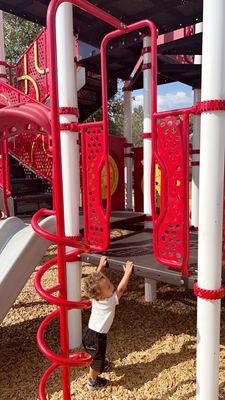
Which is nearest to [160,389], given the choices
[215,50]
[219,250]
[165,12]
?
[219,250]

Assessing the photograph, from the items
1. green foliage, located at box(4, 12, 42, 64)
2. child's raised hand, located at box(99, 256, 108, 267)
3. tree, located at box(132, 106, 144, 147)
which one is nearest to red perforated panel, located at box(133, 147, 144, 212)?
child's raised hand, located at box(99, 256, 108, 267)

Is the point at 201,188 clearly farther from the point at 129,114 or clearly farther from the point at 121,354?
the point at 129,114

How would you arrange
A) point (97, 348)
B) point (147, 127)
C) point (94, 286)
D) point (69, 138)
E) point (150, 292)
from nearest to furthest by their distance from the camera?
point (94, 286) < point (97, 348) < point (69, 138) < point (147, 127) < point (150, 292)

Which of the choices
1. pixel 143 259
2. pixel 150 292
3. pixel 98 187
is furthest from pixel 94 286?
pixel 150 292

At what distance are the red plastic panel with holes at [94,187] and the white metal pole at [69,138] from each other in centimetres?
9

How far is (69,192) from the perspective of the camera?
3.27 m

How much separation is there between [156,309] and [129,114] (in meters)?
3.65

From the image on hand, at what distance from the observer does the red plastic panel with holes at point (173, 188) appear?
2430 millimetres

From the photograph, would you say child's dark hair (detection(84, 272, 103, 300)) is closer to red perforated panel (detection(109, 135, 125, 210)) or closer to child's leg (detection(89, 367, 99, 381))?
child's leg (detection(89, 367, 99, 381))

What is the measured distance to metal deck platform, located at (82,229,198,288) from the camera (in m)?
2.65

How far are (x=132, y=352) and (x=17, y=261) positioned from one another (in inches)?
56.6

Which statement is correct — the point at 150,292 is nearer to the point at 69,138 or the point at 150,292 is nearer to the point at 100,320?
the point at 100,320

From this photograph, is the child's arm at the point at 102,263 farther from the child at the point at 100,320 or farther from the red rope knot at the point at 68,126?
the red rope knot at the point at 68,126

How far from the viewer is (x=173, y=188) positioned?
2.54 meters
